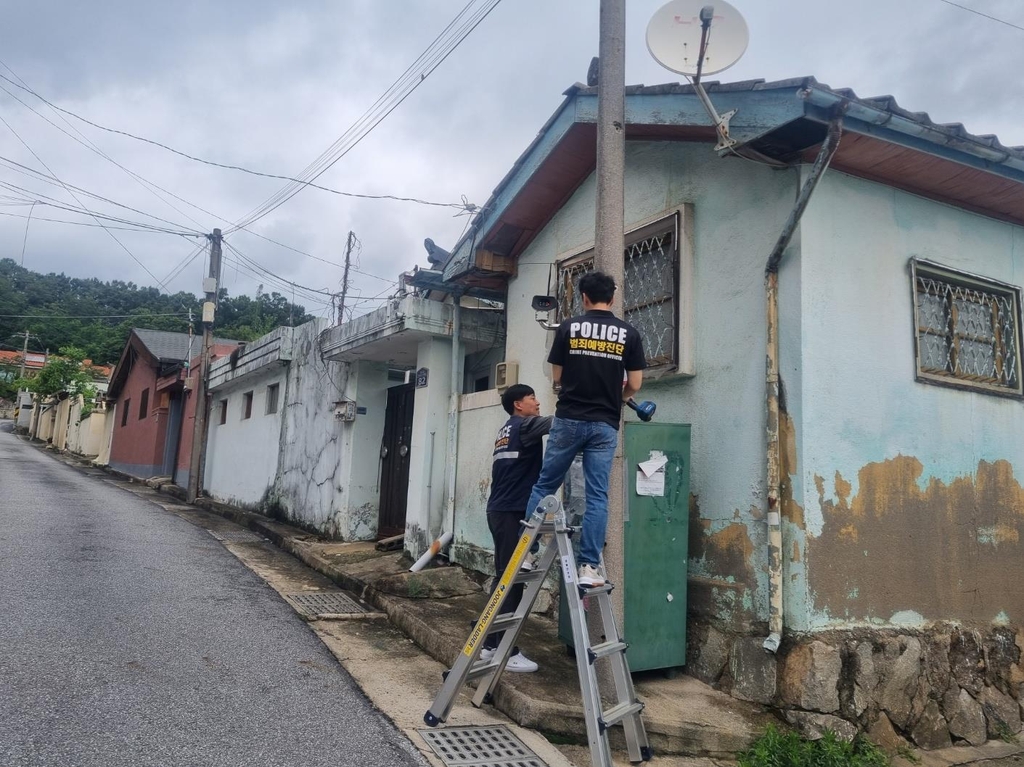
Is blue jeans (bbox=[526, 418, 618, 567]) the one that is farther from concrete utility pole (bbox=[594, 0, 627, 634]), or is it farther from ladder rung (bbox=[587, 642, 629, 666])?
ladder rung (bbox=[587, 642, 629, 666])

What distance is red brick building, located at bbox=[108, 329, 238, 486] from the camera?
19.7 m

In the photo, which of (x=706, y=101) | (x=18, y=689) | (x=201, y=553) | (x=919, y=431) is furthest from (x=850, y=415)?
(x=201, y=553)

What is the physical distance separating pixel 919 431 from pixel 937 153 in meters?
1.77

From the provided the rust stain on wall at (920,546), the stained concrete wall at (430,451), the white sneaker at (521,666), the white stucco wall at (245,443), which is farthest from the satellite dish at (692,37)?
the white stucco wall at (245,443)

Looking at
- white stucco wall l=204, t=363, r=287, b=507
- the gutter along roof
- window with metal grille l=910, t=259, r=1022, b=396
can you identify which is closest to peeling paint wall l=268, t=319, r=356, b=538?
white stucco wall l=204, t=363, r=287, b=507

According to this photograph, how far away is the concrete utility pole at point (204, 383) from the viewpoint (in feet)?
51.3

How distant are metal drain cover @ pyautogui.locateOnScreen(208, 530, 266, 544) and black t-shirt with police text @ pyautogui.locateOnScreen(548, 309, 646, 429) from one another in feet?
25.2

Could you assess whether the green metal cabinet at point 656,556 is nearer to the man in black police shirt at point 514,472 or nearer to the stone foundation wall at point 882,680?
the stone foundation wall at point 882,680

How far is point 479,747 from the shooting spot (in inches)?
142

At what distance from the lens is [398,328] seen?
8047 mm

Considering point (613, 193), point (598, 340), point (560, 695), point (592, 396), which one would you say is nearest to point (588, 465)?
point (592, 396)

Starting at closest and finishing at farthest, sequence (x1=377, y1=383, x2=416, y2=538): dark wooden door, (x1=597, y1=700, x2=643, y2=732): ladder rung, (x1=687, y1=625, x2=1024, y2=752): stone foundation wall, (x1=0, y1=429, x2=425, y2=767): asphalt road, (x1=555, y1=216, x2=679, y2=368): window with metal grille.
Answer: (x1=597, y1=700, x2=643, y2=732): ladder rung < (x1=0, y1=429, x2=425, y2=767): asphalt road < (x1=687, y1=625, x2=1024, y2=752): stone foundation wall < (x1=555, y1=216, x2=679, y2=368): window with metal grille < (x1=377, y1=383, x2=416, y2=538): dark wooden door

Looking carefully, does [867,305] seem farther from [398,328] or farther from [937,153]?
[398,328]

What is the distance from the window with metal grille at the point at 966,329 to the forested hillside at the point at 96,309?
96.8 ft
